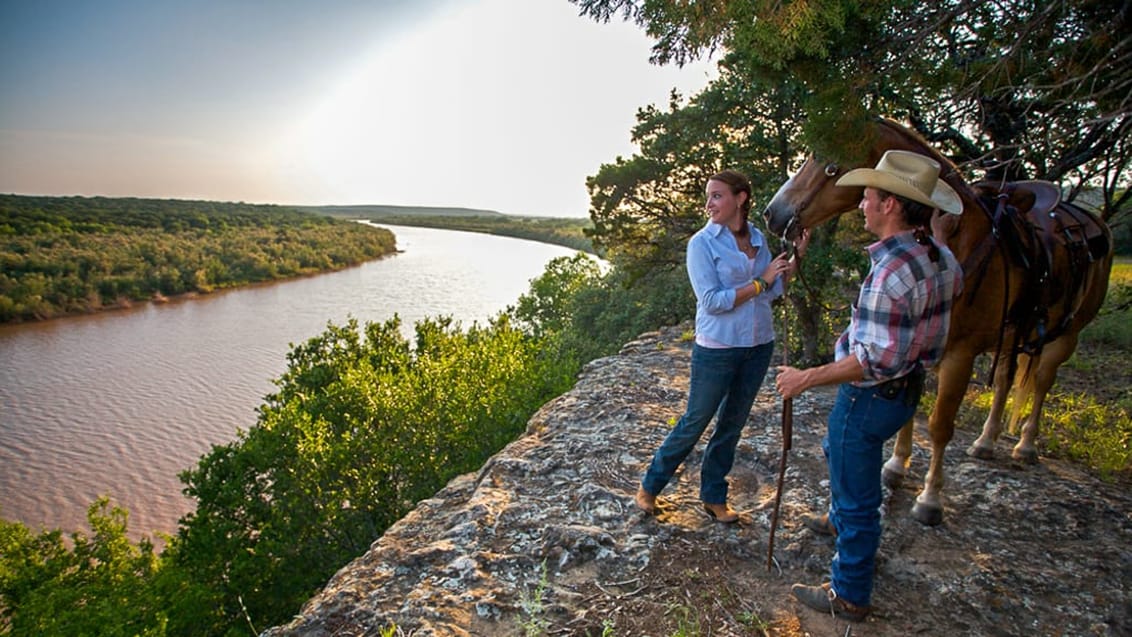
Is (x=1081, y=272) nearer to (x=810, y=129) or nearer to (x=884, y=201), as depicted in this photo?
(x=810, y=129)

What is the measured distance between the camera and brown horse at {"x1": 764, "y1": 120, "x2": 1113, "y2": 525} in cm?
313

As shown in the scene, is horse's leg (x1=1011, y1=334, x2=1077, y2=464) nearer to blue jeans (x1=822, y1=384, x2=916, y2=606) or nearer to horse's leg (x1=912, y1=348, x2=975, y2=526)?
horse's leg (x1=912, y1=348, x2=975, y2=526)

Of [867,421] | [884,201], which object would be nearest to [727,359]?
[867,421]

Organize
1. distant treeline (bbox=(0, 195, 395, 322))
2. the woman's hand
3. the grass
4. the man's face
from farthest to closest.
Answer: distant treeline (bbox=(0, 195, 395, 322)) < the grass < the woman's hand < the man's face

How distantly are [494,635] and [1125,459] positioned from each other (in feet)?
18.1

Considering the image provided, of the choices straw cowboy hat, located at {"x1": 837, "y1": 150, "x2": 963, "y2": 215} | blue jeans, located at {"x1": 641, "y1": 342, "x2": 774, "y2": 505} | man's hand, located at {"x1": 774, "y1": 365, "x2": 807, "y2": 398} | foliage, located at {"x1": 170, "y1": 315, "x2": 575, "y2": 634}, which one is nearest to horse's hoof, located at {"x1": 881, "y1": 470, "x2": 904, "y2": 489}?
blue jeans, located at {"x1": 641, "y1": 342, "x2": 774, "y2": 505}

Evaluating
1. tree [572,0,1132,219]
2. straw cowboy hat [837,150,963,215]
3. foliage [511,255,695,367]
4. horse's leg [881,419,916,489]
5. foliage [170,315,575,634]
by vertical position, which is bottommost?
foliage [170,315,575,634]

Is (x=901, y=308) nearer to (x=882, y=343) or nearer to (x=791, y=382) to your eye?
(x=882, y=343)

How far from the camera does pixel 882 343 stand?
2.08 meters

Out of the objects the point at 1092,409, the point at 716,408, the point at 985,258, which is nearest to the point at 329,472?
the point at 716,408

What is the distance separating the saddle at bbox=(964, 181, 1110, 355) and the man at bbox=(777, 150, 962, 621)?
52.9 inches

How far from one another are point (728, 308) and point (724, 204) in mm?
596

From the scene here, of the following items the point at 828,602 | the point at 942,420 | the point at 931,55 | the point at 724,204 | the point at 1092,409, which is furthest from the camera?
the point at 1092,409

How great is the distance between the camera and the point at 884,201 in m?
2.19
